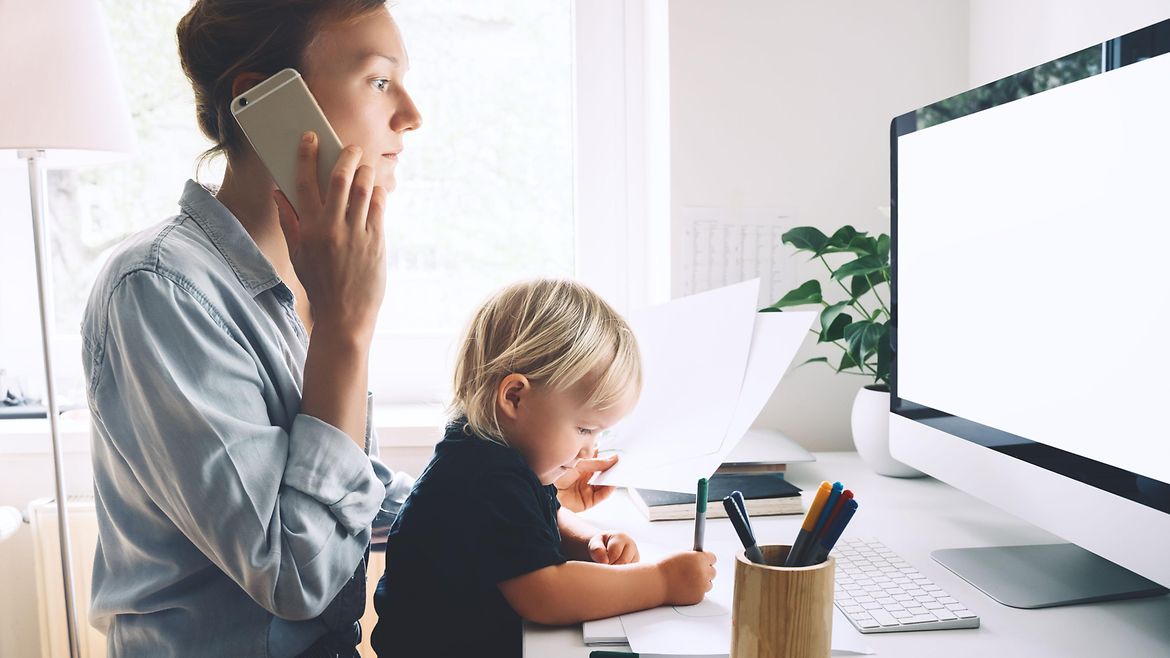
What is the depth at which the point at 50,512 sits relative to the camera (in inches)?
62.0

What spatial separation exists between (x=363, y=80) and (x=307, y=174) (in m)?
0.11

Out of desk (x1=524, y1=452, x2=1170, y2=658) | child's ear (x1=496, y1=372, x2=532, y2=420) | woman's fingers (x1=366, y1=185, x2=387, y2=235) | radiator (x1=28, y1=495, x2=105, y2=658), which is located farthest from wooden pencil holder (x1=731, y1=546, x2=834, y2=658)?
radiator (x1=28, y1=495, x2=105, y2=658)

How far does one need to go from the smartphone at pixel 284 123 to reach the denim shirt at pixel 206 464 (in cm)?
9

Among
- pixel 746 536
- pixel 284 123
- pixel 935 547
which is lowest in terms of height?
pixel 935 547

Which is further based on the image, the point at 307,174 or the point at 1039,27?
the point at 1039,27

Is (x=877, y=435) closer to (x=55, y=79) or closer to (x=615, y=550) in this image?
(x=615, y=550)

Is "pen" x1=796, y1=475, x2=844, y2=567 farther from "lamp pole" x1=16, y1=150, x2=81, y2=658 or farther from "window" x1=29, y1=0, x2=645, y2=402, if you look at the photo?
"lamp pole" x1=16, y1=150, x2=81, y2=658

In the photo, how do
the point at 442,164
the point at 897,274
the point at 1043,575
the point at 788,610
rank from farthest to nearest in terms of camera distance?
1. the point at 442,164
2. the point at 897,274
3. the point at 1043,575
4. the point at 788,610

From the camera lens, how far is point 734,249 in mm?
1517

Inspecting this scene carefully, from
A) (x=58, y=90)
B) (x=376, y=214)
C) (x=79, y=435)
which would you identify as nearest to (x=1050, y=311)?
(x=376, y=214)

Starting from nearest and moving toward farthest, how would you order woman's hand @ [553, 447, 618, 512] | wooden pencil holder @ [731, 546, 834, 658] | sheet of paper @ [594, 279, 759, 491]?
wooden pencil holder @ [731, 546, 834, 658], sheet of paper @ [594, 279, 759, 491], woman's hand @ [553, 447, 618, 512]

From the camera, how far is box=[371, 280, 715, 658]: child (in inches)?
29.9

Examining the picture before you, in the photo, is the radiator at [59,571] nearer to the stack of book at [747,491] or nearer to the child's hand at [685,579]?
the stack of book at [747,491]

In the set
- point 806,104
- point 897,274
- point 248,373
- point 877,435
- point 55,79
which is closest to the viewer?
point 248,373
